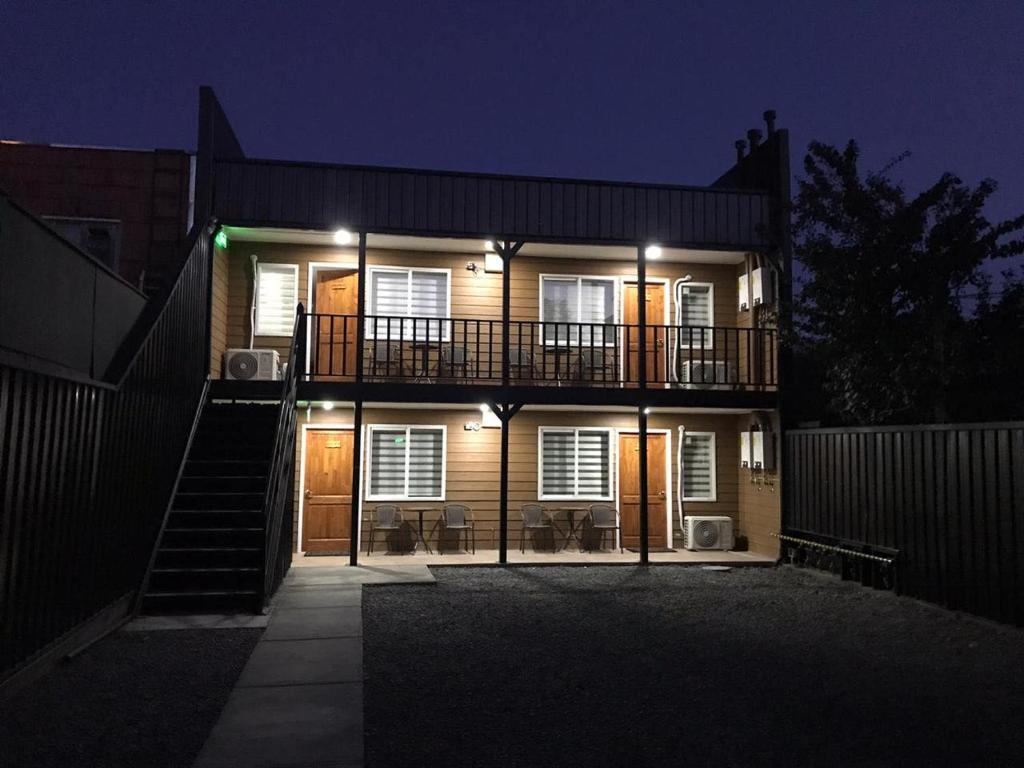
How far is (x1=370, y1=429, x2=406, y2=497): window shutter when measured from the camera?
12.4 meters

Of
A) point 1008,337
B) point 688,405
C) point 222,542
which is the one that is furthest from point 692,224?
point 222,542

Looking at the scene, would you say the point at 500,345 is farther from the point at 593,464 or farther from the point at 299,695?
the point at 299,695

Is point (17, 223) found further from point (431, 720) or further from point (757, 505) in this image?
point (757, 505)

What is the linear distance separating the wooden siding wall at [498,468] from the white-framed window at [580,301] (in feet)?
4.66

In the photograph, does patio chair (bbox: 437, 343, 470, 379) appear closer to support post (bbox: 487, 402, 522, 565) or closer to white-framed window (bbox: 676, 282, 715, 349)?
support post (bbox: 487, 402, 522, 565)

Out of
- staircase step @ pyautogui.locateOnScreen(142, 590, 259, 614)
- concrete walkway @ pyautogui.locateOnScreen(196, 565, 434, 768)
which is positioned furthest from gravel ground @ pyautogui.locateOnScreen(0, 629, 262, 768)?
staircase step @ pyautogui.locateOnScreen(142, 590, 259, 614)

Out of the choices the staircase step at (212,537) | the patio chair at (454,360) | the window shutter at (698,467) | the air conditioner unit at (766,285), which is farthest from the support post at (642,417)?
the staircase step at (212,537)

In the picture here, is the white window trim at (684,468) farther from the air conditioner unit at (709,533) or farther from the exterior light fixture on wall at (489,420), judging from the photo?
the exterior light fixture on wall at (489,420)

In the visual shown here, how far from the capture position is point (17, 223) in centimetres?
557

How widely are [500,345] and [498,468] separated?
2.04 m

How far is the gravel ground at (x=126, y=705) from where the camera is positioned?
4000mm

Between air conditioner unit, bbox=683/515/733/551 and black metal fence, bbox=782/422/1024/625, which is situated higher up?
black metal fence, bbox=782/422/1024/625

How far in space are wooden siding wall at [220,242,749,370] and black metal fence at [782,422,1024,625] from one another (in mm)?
3662

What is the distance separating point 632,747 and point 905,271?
803cm
